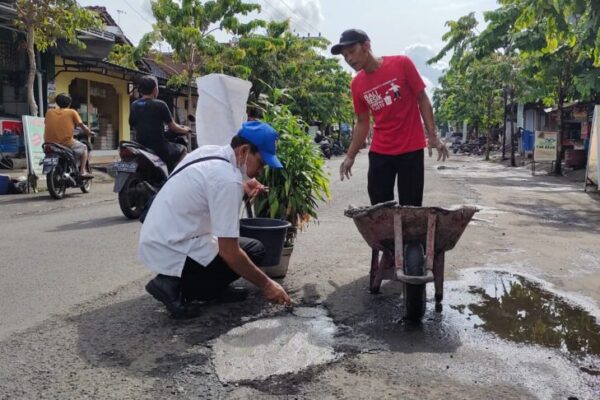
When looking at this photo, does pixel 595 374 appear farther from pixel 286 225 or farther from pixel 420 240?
pixel 286 225

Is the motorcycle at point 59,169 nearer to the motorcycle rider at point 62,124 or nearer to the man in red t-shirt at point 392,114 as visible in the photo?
the motorcycle rider at point 62,124

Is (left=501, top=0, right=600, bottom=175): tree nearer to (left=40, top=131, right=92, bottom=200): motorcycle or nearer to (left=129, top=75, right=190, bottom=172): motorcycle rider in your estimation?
(left=129, top=75, right=190, bottom=172): motorcycle rider

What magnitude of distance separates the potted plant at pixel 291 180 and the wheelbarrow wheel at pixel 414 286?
133 cm

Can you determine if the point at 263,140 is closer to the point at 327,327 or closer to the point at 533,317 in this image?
the point at 327,327

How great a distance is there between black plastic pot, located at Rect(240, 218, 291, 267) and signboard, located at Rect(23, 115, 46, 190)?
783 cm

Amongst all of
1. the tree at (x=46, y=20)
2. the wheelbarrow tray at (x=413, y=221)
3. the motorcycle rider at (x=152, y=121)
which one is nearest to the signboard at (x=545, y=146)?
the tree at (x=46, y=20)

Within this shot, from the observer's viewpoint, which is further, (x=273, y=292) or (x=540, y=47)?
(x=540, y=47)

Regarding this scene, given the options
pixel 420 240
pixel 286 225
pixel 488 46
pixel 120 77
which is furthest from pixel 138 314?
pixel 120 77

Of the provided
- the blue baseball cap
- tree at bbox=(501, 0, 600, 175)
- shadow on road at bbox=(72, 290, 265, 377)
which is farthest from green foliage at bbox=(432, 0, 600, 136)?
shadow on road at bbox=(72, 290, 265, 377)

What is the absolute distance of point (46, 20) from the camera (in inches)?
494

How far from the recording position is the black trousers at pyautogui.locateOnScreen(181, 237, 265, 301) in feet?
12.0

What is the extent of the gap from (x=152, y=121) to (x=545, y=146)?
54.8 feet

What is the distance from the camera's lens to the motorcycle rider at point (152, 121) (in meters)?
7.10

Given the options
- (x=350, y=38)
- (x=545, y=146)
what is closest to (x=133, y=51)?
(x=545, y=146)
